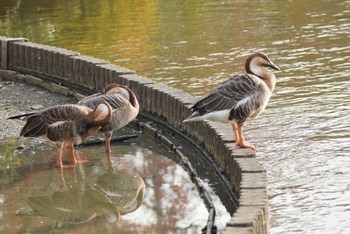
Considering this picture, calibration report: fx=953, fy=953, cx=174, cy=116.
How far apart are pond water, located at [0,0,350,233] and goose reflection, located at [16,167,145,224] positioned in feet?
5.38

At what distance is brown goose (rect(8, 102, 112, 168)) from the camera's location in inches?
472

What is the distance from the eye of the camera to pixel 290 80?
16.5 m

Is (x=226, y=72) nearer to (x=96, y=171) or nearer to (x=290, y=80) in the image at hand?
(x=290, y=80)

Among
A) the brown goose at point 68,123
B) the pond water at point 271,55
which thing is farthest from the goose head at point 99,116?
the pond water at point 271,55

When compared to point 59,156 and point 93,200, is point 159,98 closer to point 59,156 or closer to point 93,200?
point 59,156

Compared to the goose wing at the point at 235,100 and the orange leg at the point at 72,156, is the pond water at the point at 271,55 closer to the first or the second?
the goose wing at the point at 235,100

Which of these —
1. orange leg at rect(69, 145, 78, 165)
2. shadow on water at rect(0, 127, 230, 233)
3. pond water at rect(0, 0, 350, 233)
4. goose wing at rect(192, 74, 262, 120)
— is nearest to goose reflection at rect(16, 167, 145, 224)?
shadow on water at rect(0, 127, 230, 233)

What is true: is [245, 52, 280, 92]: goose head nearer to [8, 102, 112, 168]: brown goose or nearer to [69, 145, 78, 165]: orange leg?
[8, 102, 112, 168]: brown goose

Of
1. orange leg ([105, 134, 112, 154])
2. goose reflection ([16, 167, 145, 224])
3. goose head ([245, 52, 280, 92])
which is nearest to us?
goose reflection ([16, 167, 145, 224])

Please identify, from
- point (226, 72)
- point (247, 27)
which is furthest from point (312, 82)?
point (247, 27)

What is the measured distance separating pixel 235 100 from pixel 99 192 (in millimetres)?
1933

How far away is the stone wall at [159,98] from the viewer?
8727 mm

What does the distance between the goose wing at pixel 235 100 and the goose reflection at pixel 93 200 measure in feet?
4.05

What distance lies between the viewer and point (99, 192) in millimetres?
11234
